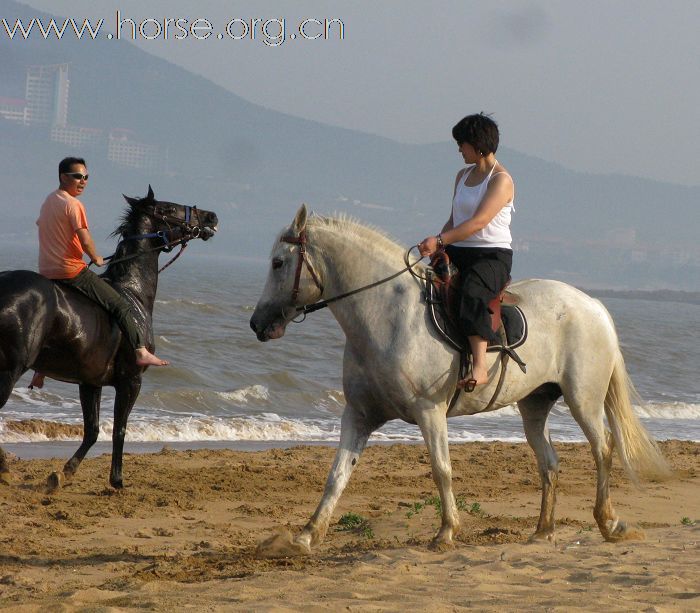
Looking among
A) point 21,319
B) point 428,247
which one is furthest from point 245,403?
point 428,247

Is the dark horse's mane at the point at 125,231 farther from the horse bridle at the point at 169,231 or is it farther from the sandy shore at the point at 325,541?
the sandy shore at the point at 325,541

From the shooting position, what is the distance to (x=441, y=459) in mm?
6535

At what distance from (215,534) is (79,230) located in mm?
2530

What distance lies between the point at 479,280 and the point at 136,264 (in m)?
3.77

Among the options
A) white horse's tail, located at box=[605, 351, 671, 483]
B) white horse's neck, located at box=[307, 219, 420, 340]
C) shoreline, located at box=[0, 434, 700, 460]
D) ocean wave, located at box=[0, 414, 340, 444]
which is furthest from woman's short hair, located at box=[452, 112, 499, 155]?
ocean wave, located at box=[0, 414, 340, 444]

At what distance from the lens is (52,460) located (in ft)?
34.3

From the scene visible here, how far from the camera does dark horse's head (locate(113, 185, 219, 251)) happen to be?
9.41 metres

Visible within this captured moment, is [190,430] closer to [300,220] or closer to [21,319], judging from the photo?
[21,319]

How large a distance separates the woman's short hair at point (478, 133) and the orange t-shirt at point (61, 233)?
3.12 meters

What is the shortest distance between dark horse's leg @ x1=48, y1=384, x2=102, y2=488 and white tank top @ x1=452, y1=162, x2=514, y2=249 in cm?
385

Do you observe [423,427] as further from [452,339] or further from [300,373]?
[300,373]

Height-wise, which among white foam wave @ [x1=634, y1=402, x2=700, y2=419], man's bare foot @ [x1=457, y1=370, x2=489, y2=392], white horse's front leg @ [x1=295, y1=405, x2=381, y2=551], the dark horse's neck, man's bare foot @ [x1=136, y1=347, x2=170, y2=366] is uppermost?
the dark horse's neck

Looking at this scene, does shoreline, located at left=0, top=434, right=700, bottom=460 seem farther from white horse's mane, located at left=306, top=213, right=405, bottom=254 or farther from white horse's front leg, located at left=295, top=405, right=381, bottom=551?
white horse's mane, located at left=306, top=213, right=405, bottom=254

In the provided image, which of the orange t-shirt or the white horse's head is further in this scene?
the orange t-shirt
